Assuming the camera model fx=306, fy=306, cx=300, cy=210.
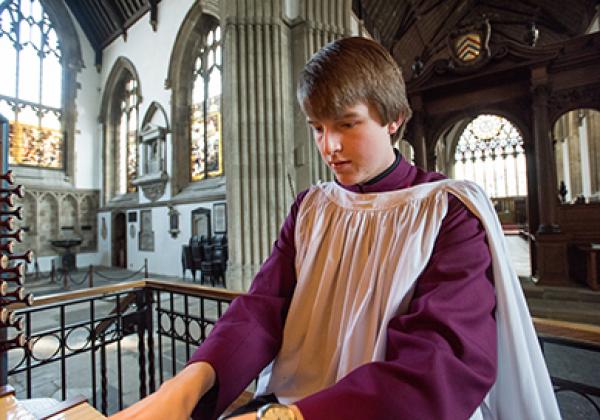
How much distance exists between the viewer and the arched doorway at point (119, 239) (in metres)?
11.1

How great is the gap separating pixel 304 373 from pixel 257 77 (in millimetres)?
4939

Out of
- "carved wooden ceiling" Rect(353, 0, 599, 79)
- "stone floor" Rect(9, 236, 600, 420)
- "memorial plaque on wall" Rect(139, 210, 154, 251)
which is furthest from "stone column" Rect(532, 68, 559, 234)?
"memorial plaque on wall" Rect(139, 210, 154, 251)

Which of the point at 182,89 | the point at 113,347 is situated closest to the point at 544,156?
the point at 113,347

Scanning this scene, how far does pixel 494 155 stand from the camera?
14648 millimetres

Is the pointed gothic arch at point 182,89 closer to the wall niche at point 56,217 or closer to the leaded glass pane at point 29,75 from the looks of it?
the wall niche at point 56,217

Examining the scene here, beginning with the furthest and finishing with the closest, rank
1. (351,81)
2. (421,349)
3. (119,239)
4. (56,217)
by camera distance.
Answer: (119,239)
(56,217)
(351,81)
(421,349)

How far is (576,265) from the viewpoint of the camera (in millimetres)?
4090

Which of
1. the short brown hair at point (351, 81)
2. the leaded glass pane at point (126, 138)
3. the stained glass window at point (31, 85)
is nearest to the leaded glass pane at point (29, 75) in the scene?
the stained glass window at point (31, 85)

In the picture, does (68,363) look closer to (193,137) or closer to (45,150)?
(193,137)

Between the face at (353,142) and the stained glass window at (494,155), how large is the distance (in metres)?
16.3

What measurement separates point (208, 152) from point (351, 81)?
8659 millimetres

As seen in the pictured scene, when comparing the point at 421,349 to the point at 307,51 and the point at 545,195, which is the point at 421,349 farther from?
the point at 307,51

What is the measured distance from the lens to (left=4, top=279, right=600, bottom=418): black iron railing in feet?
5.54

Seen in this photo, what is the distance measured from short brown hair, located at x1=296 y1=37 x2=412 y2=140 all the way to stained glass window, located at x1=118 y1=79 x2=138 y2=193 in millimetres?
11793
